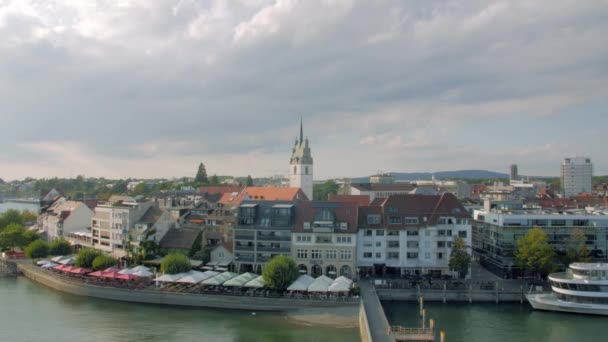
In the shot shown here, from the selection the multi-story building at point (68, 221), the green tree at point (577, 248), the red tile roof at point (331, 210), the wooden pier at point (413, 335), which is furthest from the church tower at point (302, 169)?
the wooden pier at point (413, 335)

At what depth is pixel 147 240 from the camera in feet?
218

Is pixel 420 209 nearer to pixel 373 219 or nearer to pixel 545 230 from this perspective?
pixel 373 219

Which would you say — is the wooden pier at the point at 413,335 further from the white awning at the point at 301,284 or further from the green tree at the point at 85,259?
the green tree at the point at 85,259

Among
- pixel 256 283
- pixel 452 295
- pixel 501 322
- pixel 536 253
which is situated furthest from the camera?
pixel 536 253

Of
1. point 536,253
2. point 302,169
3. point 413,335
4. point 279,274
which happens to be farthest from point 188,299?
point 302,169

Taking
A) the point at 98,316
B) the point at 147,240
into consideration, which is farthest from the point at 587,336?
the point at 147,240

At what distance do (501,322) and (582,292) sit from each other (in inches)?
338

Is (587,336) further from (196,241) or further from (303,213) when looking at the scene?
(196,241)

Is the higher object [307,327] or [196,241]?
[196,241]

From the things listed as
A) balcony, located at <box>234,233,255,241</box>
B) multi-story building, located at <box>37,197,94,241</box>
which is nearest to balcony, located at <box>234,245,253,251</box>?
balcony, located at <box>234,233,255,241</box>

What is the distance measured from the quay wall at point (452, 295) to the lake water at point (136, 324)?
1120 cm

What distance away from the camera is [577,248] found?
6081 cm

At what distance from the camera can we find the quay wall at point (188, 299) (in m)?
49.8

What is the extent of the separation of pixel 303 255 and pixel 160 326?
19569 millimetres
